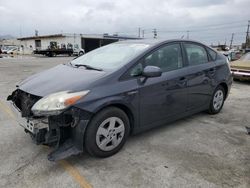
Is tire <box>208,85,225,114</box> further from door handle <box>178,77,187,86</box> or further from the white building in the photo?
the white building

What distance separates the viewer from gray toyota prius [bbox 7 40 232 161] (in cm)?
287

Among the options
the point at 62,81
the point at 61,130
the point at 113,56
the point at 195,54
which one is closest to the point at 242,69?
the point at 195,54

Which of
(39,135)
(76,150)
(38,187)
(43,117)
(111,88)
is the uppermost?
(111,88)

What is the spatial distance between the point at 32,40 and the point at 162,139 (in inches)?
2205

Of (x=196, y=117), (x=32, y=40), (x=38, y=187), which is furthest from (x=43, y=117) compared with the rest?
(x=32, y=40)

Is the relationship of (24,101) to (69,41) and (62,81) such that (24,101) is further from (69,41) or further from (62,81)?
(69,41)

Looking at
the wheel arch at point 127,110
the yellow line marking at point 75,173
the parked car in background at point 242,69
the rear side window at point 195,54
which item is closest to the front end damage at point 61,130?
the yellow line marking at point 75,173

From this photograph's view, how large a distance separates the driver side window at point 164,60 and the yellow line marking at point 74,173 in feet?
4.66

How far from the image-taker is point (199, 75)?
4371mm

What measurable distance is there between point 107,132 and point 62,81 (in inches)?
34.3

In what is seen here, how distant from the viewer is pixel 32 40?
178 feet

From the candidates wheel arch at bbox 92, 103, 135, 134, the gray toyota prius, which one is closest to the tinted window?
the gray toyota prius

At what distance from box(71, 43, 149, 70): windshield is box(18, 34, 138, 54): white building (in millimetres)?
41672

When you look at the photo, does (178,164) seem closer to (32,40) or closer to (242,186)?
(242,186)
